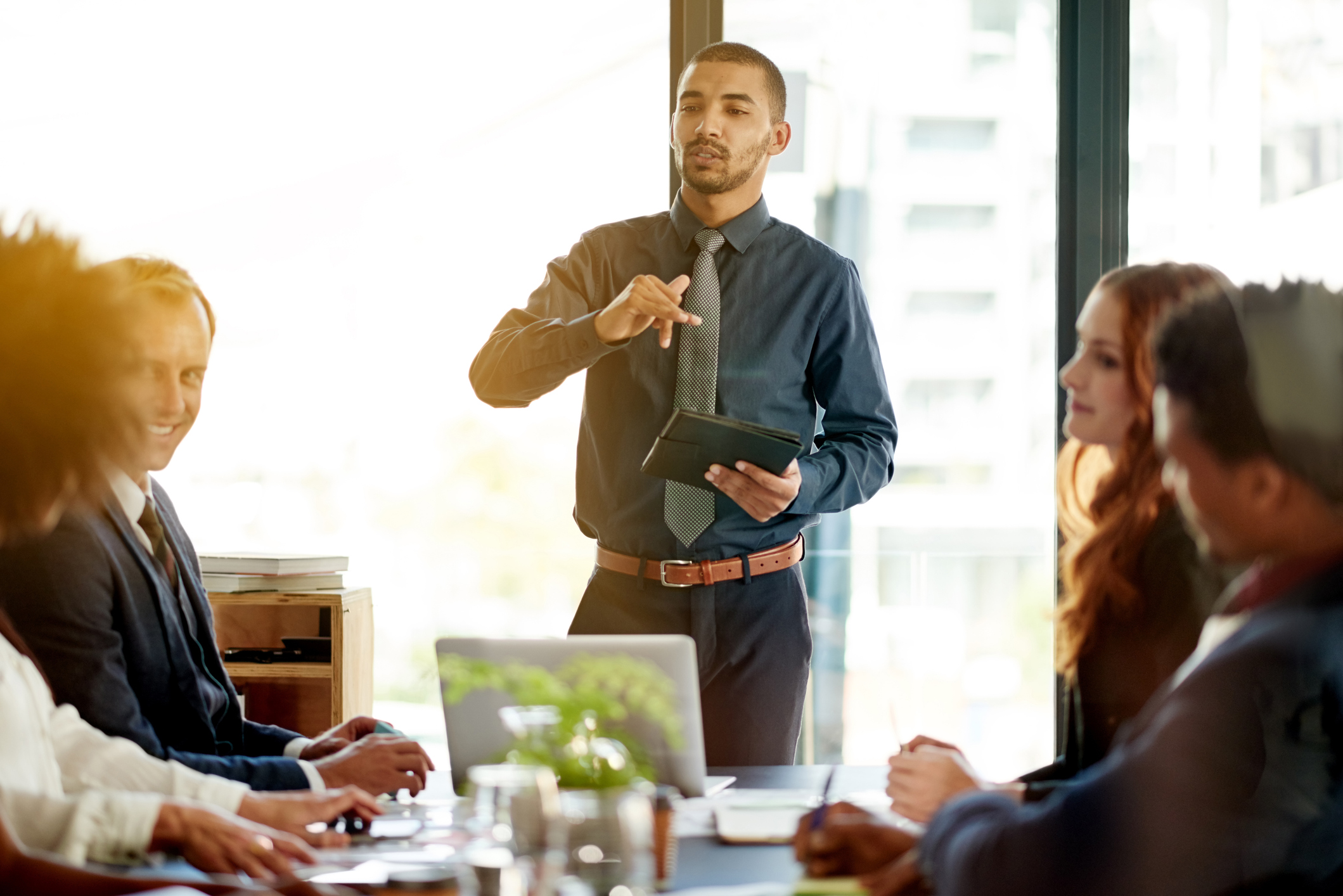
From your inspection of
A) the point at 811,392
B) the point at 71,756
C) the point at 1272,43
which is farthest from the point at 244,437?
the point at 1272,43

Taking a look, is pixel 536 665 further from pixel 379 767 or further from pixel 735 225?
pixel 735 225

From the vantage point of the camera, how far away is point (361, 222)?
3.23m

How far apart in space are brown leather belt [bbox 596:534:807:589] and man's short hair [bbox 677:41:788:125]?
813 millimetres

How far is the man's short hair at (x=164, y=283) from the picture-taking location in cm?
133

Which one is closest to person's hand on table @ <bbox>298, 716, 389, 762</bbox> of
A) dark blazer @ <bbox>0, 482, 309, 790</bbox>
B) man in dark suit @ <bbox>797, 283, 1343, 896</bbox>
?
dark blazer @ <bbox>0, 482, 309, 790</bbox>

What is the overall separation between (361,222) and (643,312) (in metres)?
1.70

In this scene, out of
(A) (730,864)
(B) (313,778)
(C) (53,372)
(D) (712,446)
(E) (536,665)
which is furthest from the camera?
(D) (712,446)

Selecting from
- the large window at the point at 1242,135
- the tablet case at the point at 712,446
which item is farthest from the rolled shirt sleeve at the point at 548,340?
the large window at the point at 1242,135

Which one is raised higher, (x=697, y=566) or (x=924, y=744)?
(x=697, y=566)

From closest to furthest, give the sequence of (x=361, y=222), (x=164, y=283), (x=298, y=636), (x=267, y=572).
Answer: (x=164, y=283) < (x=267, y=572) < (x=298, y=636) < (x=361, y=222)

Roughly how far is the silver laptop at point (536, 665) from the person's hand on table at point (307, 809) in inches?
4.2

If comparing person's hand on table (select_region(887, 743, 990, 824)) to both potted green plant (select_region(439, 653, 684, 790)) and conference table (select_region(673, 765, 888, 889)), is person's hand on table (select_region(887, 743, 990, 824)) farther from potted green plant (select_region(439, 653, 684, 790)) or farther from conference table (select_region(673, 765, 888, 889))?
potted green plant (select_region(439, 653, 684, 790))

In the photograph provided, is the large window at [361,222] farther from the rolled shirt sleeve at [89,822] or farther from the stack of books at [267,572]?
the rolled shirt sleeve at [89,822]

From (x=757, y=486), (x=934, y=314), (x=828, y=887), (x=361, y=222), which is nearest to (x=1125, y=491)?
(x=828, y=887)
